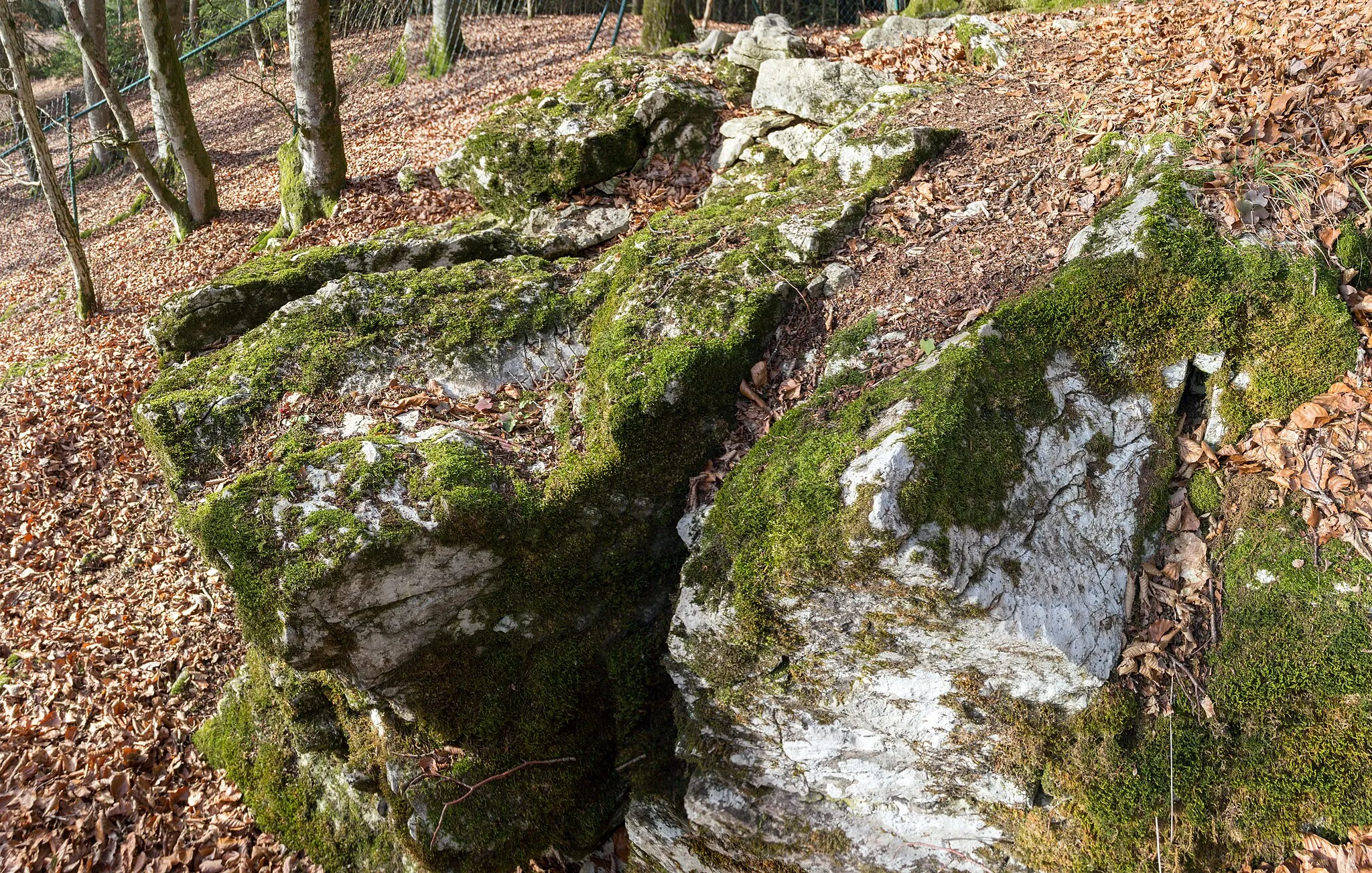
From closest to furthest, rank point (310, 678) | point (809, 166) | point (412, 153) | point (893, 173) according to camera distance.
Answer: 1. point (310, 678)
2. point (893, 173)
3. point (809, 166)
4. point (412, 153)

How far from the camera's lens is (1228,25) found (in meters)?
5.75

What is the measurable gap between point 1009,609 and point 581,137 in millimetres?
6054

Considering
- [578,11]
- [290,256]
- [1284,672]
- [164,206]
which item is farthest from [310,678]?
[578,11]

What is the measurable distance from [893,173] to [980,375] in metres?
2.47

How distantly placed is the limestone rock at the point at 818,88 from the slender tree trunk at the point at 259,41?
1421 centimetres

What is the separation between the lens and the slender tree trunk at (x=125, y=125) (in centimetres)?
964

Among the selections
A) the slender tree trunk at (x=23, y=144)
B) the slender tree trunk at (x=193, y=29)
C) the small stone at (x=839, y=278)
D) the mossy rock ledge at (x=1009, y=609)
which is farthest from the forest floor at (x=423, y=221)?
the slender tree trunk at (x=193, y=29)

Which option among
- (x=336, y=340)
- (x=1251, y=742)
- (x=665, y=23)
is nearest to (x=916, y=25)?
(x=665, y=23)

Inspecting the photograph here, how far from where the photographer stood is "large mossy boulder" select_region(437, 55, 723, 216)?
24.6ft

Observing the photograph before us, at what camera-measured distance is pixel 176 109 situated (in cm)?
1004

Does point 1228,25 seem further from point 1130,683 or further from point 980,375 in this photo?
point 1130,683

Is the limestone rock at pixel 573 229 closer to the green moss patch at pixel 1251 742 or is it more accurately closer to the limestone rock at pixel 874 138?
the limestone rock at pixel 874 138

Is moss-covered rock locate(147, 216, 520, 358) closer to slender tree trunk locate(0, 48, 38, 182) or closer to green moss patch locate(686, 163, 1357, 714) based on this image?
green moss patch locate(686, 163, 1357, 714)

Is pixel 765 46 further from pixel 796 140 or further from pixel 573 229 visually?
pixel 573 229
